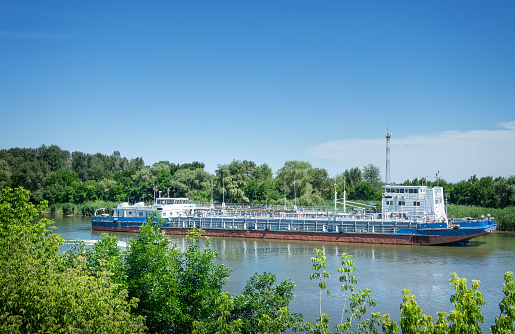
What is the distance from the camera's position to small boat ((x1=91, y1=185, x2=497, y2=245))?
158ft

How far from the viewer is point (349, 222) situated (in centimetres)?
5297

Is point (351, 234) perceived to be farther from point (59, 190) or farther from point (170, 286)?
point (59, 190)

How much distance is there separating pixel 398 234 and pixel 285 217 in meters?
14.1

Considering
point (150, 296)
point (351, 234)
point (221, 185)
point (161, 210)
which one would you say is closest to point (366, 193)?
point (221, 185)

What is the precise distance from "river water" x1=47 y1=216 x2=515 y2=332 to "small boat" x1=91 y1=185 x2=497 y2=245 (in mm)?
1519

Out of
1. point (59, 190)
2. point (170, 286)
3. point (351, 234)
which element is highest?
point (59, 190)

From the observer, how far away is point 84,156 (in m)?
143

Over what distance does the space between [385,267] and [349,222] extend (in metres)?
16.9

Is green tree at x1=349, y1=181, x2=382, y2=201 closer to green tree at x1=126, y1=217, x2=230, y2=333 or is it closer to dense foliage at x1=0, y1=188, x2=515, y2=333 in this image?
dense foliage at x1=0, y1=188, x2=515, y2=333

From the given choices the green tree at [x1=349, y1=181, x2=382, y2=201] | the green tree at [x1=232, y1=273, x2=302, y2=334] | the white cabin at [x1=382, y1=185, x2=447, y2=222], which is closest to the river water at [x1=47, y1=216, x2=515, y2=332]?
the white cabin at [x1=382, y1=185, x2=447, y2=222]

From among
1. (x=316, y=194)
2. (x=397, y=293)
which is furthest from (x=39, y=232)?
(x=316, y=194)

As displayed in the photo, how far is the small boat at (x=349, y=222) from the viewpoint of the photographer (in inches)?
1896

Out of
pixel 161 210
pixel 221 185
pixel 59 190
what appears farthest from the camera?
pixel 59 190

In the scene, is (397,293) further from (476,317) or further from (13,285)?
(13,285)
